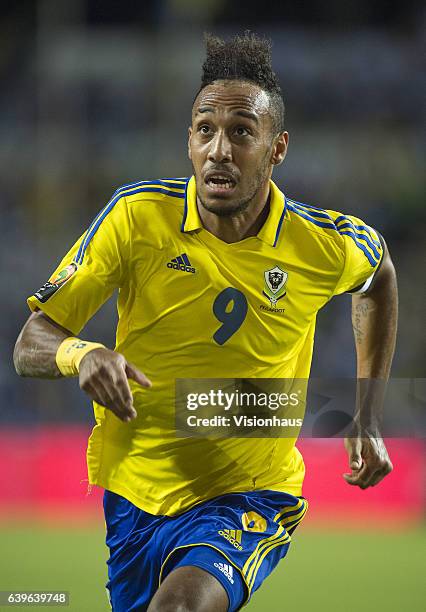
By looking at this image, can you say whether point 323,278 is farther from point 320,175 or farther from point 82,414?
point 320,175

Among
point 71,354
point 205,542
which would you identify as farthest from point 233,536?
point 71,354

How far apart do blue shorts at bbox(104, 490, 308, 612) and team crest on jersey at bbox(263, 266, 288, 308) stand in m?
0.59

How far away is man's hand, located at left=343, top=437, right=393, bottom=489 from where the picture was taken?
307 centimetres

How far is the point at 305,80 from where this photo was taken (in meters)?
9.14

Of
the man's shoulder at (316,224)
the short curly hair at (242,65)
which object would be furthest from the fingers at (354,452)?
the short curly hair at (242,65)

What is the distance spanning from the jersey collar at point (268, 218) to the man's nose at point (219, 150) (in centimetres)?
19

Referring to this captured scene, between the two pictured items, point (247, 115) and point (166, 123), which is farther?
point (166, 123)

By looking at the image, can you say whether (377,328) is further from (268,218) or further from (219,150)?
(219,150)

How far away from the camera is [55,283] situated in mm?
2678

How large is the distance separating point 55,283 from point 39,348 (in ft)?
0.72

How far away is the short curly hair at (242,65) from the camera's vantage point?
294 cm

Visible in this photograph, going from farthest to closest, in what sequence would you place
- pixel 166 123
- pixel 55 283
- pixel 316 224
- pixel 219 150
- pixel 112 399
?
pixel 166 123 → pixel 316 224 → pixel 219 150 → pixel 55 283 → pixel 112 399

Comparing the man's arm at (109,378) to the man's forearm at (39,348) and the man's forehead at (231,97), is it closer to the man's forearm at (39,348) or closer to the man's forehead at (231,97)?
the man's forearm at (39,348)

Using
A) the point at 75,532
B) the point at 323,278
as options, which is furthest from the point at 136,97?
the point at 323,278
